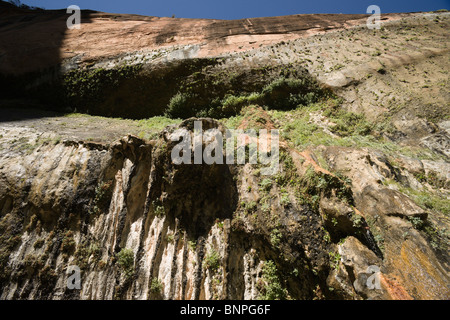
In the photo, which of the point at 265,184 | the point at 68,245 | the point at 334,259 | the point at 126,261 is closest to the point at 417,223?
the point at 334,259

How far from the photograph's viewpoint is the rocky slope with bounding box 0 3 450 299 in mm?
5891

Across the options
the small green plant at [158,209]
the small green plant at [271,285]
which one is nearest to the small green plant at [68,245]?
the small green plant at [158,209]

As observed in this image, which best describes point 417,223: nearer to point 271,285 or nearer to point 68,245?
point 271,285

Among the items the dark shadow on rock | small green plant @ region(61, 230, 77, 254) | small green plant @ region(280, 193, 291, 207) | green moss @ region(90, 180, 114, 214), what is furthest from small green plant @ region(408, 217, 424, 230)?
the dark shadow on rock

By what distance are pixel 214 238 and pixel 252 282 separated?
158 centimetres

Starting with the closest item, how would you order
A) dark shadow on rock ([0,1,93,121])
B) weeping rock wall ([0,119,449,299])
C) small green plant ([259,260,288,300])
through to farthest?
1. weeping rock wall ([0,119,449,299])
2. small green plant ([259,260,288,300])
3. dark shadow on rock ([0,1,93,121])

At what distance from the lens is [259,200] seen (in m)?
7.05

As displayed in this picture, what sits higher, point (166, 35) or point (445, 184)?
point (166, 35)

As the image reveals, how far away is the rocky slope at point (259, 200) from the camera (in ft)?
19.3

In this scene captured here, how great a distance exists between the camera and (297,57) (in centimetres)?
1503

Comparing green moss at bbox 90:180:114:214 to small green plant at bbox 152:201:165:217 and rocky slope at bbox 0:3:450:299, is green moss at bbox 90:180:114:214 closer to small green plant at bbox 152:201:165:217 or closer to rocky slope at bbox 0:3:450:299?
rocky slope at bbox 0:3:450:299

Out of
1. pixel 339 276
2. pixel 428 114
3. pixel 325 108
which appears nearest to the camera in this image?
pixel 339 276
